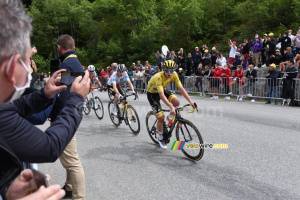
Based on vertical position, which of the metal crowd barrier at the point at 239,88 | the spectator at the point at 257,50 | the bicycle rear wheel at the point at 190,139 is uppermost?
the spectator at the point at 257,50

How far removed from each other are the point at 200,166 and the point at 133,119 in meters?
2.97

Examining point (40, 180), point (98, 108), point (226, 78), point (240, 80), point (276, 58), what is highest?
point (276, 58)

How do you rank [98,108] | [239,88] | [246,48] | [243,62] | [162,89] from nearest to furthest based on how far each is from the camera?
1. [162,89]
2. [98,108]
3. [239,88]
4. [243,62]
5. [246,48]

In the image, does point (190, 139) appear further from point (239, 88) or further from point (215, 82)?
point (215, 82)

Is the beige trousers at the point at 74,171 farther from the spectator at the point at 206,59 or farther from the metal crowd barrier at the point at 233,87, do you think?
the spectator at the point at 206,59

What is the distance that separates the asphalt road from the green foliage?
1998 cm

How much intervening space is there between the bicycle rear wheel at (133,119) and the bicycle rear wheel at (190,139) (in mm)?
1877

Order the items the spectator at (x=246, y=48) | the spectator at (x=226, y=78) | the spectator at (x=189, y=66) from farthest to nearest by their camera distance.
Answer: the spectator at (x=189, y=66) < the spectator at (x=246, y=48) < the spectator at (x=226, y=78)

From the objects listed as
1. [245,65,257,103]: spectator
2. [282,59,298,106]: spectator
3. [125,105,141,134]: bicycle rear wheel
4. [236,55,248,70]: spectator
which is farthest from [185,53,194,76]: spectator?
[125,105,141,134]: bicycle rear wheel

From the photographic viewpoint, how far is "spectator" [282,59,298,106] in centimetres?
1084

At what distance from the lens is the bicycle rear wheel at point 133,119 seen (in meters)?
7.05

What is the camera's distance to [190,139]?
5141 mm

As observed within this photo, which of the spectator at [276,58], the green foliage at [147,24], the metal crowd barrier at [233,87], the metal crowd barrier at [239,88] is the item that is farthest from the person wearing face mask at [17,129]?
the green foliage at [147,24]

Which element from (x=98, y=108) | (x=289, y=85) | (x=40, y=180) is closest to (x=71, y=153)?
(x=40, y=180)
